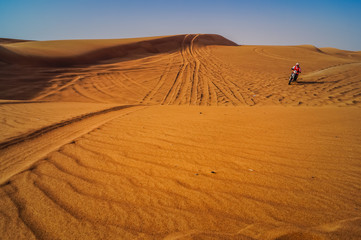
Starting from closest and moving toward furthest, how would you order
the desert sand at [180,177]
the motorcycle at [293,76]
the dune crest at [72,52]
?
the desert sand at [180,177]
the motorcycle at [293,76]
the dune crest at [72,52]

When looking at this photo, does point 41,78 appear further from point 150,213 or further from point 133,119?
point 150,213

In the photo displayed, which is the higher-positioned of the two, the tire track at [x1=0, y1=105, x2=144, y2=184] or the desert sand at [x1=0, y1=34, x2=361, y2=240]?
the desert sand at [x1=0, y1=34, x2=361, y2=240]

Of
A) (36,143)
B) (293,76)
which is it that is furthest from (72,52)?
(293,76)

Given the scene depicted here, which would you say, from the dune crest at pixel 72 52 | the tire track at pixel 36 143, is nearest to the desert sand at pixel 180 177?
the tire track at pixel 36 143

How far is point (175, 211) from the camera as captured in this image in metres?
1.52

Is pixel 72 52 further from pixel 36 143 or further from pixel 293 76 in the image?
pixel 293 76

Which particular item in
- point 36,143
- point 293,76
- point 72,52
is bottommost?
point 36,143

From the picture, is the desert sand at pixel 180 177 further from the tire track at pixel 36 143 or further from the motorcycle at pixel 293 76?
the motorcycle at pixel 293 76

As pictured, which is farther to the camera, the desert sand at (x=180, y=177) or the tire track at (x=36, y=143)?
the tire track at (x=36, y=143)

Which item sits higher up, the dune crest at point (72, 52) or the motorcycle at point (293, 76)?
the dune crest at point (72, 52)

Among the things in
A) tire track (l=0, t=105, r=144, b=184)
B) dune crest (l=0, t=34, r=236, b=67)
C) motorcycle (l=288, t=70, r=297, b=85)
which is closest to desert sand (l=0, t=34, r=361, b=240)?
tire track (l=0, t=105, r=144, b=184)

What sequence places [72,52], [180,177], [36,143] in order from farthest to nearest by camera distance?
[72,52] → [36,143] → [180,177]

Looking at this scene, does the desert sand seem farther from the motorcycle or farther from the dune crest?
the dune crest

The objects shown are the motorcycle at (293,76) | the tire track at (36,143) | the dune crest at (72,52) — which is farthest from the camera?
the dune crest at (72,52)
